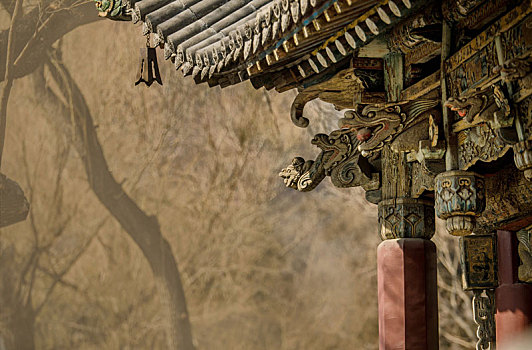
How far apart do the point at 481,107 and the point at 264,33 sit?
108cm

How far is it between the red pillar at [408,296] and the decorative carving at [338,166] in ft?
1.55

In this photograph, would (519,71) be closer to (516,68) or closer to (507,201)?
(516,68)

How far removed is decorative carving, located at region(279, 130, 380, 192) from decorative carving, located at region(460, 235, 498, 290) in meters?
0.70

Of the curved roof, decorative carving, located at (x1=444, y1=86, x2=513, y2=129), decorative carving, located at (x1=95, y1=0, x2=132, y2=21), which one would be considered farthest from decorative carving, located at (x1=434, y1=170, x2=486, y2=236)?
decorative carving, located at (x1=95, y1=0, x2=132, y2=21)

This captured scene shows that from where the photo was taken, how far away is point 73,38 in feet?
49.1

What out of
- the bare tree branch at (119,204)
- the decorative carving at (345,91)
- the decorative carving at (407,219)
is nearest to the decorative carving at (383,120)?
the decorative carving at (345,91)

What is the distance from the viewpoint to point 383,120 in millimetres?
4547

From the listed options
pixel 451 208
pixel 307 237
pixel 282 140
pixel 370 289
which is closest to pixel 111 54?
→ pixel 282 140

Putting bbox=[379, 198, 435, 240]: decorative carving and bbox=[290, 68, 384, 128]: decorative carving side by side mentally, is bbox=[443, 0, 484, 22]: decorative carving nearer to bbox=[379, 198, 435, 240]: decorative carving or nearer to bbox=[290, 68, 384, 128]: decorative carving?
bbox=[290, 68, 384, 128]: decorative carving

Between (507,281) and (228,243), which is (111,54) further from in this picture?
(507,281)

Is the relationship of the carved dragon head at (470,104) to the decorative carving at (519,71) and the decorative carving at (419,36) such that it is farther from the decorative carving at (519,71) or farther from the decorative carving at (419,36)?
the decorative carving at (419,36)

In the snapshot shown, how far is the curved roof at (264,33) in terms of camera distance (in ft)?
12.4

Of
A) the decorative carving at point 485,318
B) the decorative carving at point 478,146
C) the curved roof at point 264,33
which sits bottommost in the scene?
the decorative carving at point 485,318

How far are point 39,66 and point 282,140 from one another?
494 centimetres
